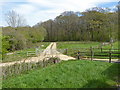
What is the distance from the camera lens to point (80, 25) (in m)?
49.2

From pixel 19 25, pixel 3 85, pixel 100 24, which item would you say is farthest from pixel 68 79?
pixel 100 24

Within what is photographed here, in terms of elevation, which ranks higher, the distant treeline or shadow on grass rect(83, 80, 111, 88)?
the distant treeline

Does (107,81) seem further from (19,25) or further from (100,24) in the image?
(100,24)

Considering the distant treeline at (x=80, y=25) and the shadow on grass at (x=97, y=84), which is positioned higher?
the distant treeline at (x=80, y=25)

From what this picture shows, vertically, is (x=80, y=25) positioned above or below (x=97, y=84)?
above

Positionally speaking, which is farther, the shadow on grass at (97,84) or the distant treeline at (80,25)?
the distant treeline at (80,25)

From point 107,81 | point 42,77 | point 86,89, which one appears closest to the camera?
point 86,89

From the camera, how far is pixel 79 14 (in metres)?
49.1

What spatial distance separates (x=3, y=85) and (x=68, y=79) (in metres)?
2.65

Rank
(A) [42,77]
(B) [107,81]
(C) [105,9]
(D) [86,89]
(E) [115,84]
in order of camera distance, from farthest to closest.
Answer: (C) [105,9]
(A) [42,77]
(B) [107,81]
(E) [115,84]
(D) [86,89]

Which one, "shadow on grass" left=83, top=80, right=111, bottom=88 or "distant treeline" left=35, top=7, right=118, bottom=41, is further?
"distant treeline" left=35, top=7, right=118, bottom=41

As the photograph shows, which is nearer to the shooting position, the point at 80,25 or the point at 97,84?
the point at 97,84

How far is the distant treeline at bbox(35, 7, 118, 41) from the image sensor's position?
44.3 metres

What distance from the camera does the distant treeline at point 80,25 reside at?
145ft
